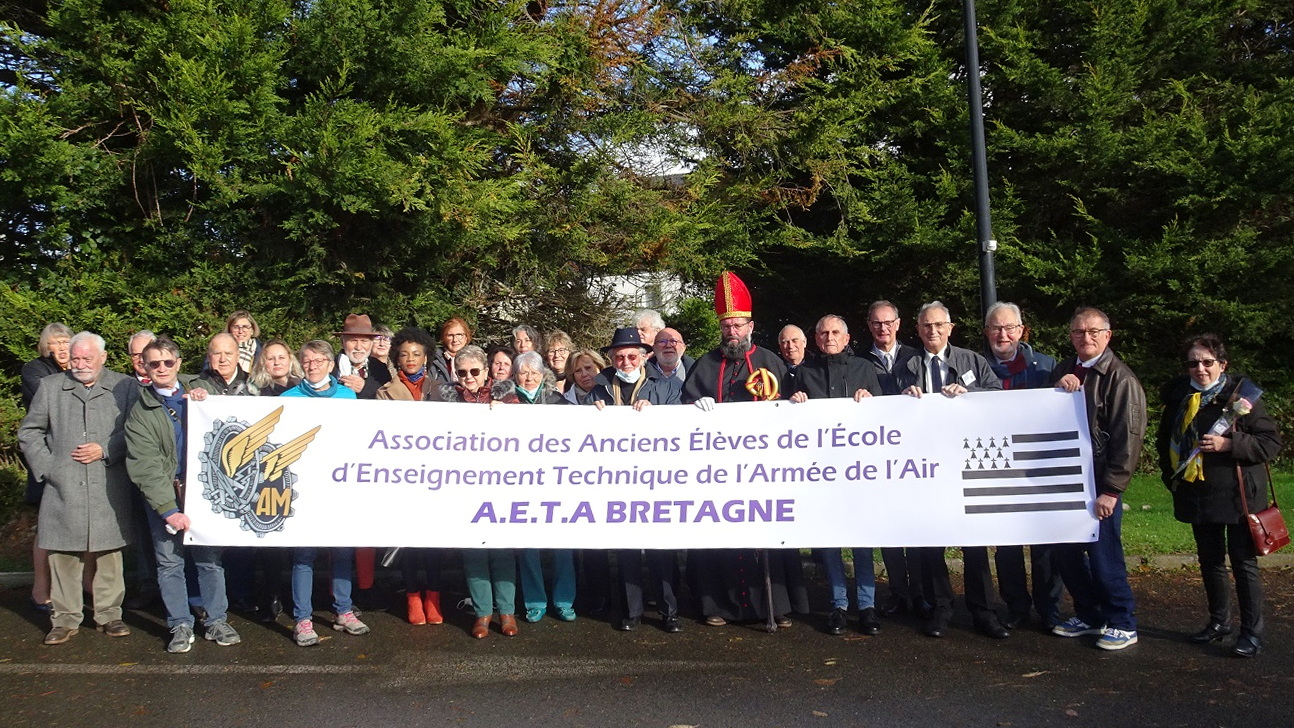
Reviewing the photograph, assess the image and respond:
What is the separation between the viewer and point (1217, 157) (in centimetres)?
1109

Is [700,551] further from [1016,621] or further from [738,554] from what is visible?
[1016,621]

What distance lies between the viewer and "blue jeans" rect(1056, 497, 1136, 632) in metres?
5.69

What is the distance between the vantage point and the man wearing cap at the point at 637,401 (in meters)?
6.37

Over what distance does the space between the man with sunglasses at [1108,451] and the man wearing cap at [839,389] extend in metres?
1.13

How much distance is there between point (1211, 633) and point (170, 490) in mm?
6244

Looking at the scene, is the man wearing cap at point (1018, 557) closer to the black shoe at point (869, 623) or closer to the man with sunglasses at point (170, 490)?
the black shoe at point (869, 623)

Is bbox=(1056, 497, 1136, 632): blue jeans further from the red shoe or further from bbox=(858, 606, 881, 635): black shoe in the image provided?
the red shoe

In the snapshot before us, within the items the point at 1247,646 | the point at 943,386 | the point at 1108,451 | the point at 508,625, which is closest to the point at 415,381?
the point at 508,625

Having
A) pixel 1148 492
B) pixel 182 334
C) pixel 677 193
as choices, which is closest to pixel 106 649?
pixel 182 334

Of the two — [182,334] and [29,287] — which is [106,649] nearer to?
[182,334]

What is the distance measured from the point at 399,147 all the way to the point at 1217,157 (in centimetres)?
889

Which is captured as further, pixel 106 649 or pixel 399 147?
pixel 399 147

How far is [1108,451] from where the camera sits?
226 inches

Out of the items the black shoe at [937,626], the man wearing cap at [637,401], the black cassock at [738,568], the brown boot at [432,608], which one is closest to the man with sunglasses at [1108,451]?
the black shoe at [937,626]
